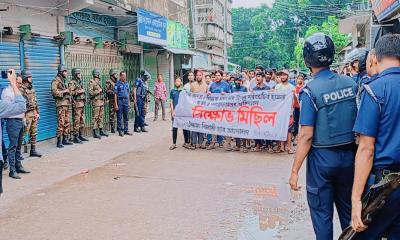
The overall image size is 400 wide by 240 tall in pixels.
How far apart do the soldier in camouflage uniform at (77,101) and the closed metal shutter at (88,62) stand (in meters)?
0.77

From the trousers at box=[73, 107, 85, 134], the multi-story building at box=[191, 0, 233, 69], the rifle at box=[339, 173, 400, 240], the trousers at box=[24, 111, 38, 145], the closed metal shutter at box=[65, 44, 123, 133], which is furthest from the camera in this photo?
the multi-story building at box=[191, 0, 233, 69]

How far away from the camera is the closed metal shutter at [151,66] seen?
64.2 feet

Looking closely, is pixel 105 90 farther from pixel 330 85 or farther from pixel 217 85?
pixel 330 85

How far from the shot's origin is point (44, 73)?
11312mm

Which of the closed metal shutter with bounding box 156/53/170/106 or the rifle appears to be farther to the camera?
the closed metal shutter with bounding box 156/53/170/106

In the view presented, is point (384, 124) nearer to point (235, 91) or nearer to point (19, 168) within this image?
point (19, 168)

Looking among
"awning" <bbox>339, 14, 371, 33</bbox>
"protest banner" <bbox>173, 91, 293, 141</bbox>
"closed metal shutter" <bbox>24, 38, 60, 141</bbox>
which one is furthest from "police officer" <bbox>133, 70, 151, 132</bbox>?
"awning" <bbox>339, 14, 371, 33</bbox>

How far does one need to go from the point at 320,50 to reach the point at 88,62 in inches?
421

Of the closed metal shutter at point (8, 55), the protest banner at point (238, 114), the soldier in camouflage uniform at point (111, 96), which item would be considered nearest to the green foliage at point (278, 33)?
the soldier in camouflage uniform at point (111, 96)

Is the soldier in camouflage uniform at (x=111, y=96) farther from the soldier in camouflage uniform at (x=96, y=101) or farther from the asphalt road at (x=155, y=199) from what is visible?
the asphalt road at (x=155, y=199)

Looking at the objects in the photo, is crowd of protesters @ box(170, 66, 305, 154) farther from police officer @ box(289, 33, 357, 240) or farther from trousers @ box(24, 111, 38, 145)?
police officer @ box(289, 33, 357, 240)

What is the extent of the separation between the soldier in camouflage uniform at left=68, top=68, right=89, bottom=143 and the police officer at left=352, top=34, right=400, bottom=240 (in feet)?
30.8

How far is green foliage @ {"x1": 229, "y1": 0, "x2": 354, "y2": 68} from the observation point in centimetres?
5434

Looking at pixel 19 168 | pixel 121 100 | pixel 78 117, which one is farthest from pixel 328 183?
pixel 121 100
